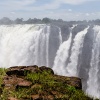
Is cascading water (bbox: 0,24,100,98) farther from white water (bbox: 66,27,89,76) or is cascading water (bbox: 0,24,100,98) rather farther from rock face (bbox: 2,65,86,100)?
rock face (bbox: 2,65,86,100)

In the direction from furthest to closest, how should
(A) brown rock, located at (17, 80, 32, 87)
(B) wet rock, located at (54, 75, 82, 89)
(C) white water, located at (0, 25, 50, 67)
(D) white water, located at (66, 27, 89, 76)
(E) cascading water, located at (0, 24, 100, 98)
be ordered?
(C) white water, located at (0, 25, 50, 67), (D) white water, located at (66, 27, 89, 76), (E) cascading water, located at (0, 24, 100, 98), (B) wet rock, located at (54, 75, 82, 89), (A) brown rock, located at (17, 80, 32, 87)

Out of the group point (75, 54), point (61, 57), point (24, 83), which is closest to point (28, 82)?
point (24, 83)

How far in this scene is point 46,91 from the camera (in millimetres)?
10070

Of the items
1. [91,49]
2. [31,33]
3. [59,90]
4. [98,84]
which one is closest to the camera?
[59,90]

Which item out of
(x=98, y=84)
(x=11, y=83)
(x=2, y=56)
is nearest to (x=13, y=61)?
(x=2, y=56)

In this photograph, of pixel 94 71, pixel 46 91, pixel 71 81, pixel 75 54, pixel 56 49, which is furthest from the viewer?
pixel 56 49

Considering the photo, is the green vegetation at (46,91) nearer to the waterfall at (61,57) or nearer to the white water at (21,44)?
the waterfall at (61,57)

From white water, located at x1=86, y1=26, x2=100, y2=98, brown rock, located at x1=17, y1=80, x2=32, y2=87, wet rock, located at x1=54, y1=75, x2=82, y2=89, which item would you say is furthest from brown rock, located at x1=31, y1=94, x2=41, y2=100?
white water, located at x1=86, y1=26, x2=100, y2=98

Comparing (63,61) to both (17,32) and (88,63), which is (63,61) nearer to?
(88,63)

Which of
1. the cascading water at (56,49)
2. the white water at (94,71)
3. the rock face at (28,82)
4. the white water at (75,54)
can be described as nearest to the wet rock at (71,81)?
the rock face at (28,82)

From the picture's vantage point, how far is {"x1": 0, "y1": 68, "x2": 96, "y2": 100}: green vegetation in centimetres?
966

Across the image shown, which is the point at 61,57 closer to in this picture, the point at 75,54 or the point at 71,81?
the point at 75,54

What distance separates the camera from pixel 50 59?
39.2m

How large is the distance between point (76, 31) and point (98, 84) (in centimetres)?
895
